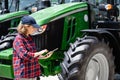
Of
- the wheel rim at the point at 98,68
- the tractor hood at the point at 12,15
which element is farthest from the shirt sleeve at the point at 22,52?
the tractor hood at the point at 12,15

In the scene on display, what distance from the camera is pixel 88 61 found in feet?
19.8

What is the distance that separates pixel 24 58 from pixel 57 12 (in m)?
2.06

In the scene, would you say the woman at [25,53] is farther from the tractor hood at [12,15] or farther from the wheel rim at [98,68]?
the tractor hood at [12,15]

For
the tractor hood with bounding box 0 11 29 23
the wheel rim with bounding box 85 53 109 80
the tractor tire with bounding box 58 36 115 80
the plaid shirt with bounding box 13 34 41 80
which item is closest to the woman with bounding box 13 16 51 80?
the plaid shirt with bounding box 13 34 41 80

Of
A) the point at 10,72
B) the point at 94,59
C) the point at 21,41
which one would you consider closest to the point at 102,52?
the point at 94,59

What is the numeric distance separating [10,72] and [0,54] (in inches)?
18.8

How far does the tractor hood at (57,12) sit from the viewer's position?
6.55 m

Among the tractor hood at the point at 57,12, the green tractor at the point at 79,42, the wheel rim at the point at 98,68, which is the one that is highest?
the tractor hood at the point at 57,12

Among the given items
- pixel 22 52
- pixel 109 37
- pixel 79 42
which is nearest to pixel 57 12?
pixel 79 42

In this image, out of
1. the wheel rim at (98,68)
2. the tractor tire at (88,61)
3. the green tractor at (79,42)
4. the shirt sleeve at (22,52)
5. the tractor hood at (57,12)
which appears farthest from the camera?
the tractor hood at (57,12)

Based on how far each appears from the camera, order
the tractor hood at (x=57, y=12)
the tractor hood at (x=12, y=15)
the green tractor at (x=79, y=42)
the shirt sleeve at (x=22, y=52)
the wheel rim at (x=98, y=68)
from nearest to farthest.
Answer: the shirt sleeve at (x=22, y=52), the green tractor at (x=79, y=42), the wheel rim at (x=98, y=68), the tractor hood at (x=57, y=12), the tractor hood at (x=12, y=15)

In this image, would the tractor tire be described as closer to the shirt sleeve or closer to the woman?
the woman

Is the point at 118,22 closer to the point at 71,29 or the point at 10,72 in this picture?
the point at 71,29

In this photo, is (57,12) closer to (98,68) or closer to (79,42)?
(79,42)
